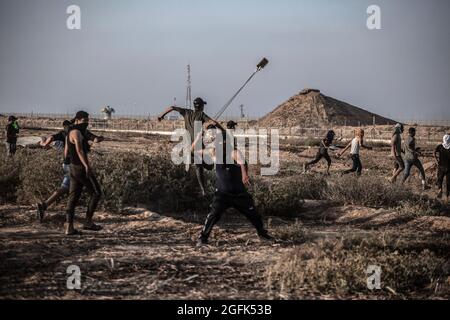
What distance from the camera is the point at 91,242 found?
825cm

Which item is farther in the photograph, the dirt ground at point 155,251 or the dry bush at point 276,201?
the dry bush at point 276,201

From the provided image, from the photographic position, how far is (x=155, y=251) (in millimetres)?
7867

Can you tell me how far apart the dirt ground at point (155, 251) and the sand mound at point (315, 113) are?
163ft

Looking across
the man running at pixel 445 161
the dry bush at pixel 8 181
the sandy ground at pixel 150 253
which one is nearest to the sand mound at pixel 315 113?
the man running at pixel 445 161

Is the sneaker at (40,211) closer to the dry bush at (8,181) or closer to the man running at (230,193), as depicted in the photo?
the dry bush at (8,181)

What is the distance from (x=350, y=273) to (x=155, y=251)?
272 centimetres

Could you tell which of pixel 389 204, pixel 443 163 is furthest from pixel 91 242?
pixel 443 163

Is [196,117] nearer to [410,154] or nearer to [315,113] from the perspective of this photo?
[410,154]

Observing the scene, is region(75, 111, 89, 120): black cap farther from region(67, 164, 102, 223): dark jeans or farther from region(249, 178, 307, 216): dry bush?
region(249, 178, 307, 216): dry bush

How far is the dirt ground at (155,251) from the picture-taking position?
20.2 ft

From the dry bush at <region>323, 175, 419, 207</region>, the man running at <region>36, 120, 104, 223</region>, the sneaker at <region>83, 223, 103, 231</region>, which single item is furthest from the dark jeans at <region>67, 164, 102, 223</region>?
the dry bush at <region>323, 175, 419, 207</region>

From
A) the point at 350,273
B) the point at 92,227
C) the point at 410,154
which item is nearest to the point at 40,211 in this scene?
the point at 92,227
